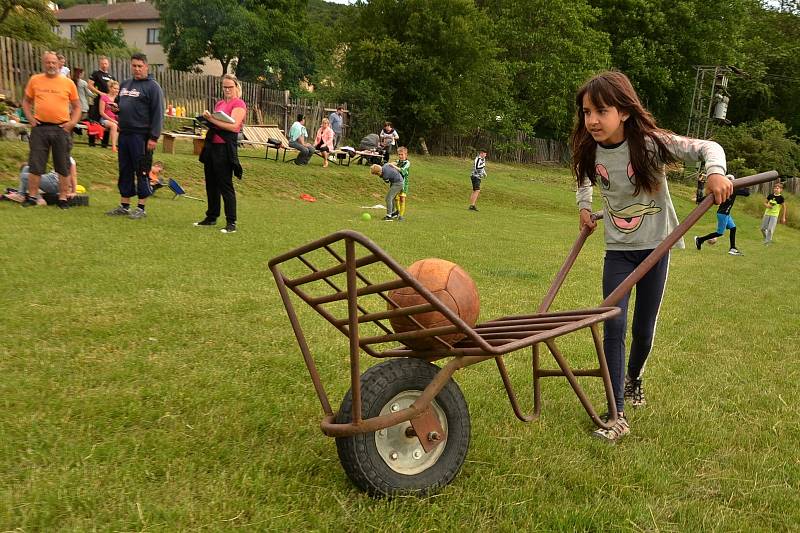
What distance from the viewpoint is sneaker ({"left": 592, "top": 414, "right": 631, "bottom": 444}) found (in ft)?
11.2

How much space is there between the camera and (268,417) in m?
3.33

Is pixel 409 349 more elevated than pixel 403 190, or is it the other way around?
pixel 409 349

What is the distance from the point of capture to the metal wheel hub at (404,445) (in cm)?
261

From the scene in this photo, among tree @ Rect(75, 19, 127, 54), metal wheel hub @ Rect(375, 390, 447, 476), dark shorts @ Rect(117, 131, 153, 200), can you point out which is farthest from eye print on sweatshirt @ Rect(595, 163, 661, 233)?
tree @ Rect(75, 19, 127, 54)

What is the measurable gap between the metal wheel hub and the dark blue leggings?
1.46 m

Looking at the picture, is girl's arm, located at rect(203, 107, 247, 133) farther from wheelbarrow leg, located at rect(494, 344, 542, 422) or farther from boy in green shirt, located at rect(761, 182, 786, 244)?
boy in green shirt, located at rect(761, 182, 786, 244)

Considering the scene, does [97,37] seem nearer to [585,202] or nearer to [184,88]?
[184,88]

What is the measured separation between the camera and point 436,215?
17.8 metres

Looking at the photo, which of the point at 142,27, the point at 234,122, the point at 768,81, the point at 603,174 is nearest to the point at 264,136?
the point at 234,122

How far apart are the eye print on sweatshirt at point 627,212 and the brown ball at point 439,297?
1223 millimetres

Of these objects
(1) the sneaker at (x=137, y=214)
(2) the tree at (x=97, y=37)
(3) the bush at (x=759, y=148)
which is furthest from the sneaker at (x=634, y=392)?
(2) the tree at (x=97, y=37)

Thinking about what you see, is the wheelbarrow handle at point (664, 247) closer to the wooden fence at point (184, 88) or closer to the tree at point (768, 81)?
the wooden fence at point (184, 88)

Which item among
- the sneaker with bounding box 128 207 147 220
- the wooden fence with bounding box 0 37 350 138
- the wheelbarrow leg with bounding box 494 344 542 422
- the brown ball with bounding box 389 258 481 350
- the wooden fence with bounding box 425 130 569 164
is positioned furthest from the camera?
the wooden fence with bounding box 425 130 569 164

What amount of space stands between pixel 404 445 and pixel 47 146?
29.2 feet
